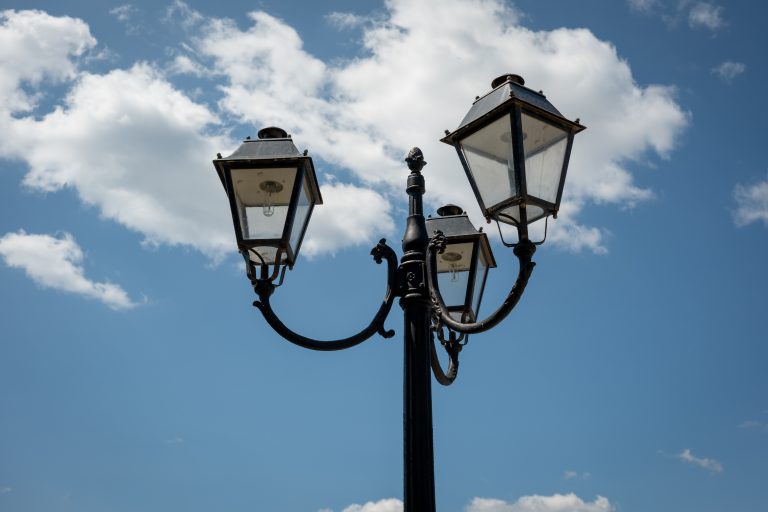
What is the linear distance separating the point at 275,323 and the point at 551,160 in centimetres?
201

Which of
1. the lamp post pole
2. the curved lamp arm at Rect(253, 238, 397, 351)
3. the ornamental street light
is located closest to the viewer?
the lamp post pole

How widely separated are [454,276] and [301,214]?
1.50 meters

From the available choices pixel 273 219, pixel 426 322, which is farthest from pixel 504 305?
pixel 273 219

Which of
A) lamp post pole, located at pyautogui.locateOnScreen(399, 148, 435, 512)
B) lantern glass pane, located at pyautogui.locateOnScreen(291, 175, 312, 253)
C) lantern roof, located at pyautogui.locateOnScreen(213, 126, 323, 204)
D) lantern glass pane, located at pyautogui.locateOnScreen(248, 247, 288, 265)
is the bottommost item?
lamp post pole, located at pyautogui.locateOnScreen(399, 148, 435, 512)

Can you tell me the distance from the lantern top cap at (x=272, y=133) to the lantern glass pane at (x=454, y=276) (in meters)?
1.61

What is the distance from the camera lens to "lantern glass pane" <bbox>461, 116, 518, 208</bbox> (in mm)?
4941

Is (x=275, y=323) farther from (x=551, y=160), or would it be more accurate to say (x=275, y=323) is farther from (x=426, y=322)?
(x=551, y=160)

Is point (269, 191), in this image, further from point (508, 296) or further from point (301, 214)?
point (508, 296)

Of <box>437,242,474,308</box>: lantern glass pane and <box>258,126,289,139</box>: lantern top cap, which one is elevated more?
<box>258,126,289,139</box>: lantern top cap

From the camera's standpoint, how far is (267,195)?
5.39 metres

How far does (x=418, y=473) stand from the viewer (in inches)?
181

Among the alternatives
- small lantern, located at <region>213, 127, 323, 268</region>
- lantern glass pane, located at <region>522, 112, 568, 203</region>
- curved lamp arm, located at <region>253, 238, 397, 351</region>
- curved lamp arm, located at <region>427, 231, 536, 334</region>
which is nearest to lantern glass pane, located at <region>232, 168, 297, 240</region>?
small lantern, located at <region>213, 127, 323, 268</region>

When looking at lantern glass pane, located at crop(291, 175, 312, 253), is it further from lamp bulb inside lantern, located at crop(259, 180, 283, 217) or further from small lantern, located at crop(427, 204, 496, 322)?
small lantern, located at crop(427, 204, 496, 322)

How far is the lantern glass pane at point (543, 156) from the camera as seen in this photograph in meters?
4.93
